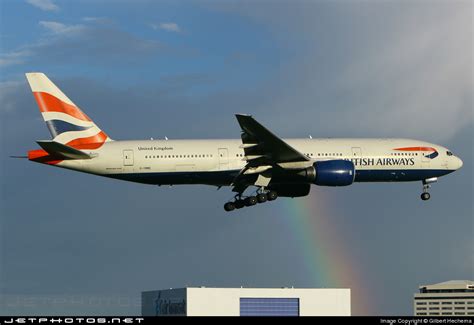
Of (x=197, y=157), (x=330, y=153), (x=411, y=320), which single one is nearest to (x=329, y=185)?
(x=330, y=153)

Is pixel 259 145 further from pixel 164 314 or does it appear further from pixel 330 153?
pixel 164 314

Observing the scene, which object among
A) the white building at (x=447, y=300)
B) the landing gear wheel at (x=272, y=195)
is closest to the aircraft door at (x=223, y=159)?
the landing gear wheel at (x=272, y=195)

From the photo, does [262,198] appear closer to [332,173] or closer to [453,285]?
[332,173]

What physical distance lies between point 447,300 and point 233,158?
101m

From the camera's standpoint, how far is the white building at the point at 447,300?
168m

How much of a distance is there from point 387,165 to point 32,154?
2699cm

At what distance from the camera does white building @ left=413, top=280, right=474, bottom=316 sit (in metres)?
168

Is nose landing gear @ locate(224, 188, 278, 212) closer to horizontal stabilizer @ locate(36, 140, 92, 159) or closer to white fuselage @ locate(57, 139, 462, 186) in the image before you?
white fuselage @ locate(57, 139, 462, 186)

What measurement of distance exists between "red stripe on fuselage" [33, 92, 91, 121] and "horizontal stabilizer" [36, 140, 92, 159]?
527cm

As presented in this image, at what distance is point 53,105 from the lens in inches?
3228

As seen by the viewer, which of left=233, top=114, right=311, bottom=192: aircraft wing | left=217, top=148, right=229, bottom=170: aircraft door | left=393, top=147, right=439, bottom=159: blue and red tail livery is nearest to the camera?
left=233, top=114, right=311, bottom=192: aircraft wing

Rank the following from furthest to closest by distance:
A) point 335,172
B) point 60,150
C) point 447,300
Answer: point 447,300, point 335,172, point 60,150

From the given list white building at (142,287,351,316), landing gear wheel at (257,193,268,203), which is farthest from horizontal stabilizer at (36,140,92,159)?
white building at (142,287,351,316)

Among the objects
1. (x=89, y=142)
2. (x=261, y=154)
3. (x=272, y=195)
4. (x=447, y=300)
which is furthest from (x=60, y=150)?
(x=447, y=300)
